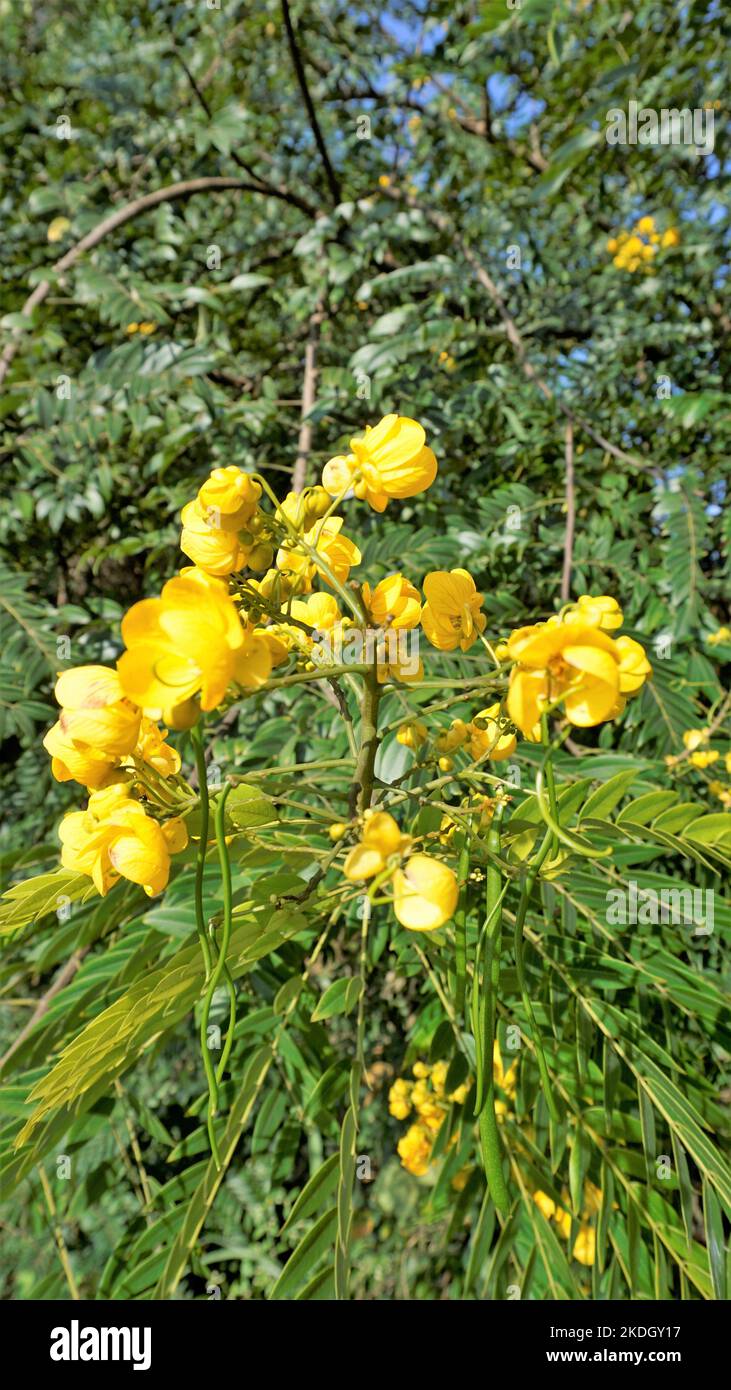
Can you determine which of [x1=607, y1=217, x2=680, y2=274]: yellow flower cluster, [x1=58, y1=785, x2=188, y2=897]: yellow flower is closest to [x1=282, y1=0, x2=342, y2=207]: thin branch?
[x1=607, y1=217, x2=680, y2=274]: yellow flower cluster

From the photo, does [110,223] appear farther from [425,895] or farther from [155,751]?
[425,895]

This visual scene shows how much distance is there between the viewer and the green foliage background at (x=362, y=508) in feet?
3.10

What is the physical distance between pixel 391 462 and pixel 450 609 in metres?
0.14

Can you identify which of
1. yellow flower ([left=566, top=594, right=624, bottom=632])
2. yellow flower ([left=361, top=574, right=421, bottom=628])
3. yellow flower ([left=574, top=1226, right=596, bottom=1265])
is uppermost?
yellow flower ([left=361, top=574, right=421, bottom=628])

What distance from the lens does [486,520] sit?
1.73 metres

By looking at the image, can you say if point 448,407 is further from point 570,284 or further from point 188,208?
point 188,208

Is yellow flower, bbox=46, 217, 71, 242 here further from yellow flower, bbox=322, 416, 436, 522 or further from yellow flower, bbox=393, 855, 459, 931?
yellow flower, bbox=393, 855, 459, 931

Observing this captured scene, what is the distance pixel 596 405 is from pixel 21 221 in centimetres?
178

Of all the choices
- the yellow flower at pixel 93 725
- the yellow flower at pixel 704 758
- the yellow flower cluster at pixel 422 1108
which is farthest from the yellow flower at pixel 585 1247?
the yellow flower at pixel 93 725

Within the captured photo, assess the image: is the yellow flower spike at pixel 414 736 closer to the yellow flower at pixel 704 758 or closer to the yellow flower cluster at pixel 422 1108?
the yellow flower at pixel 704 758

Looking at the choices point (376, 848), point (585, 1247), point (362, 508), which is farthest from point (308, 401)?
point (585, 1247)

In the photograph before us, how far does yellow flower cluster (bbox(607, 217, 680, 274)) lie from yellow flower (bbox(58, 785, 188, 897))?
2687 mm

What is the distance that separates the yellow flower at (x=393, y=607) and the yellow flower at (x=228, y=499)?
→ 0.12 metres

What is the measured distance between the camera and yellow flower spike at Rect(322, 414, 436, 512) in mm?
662
